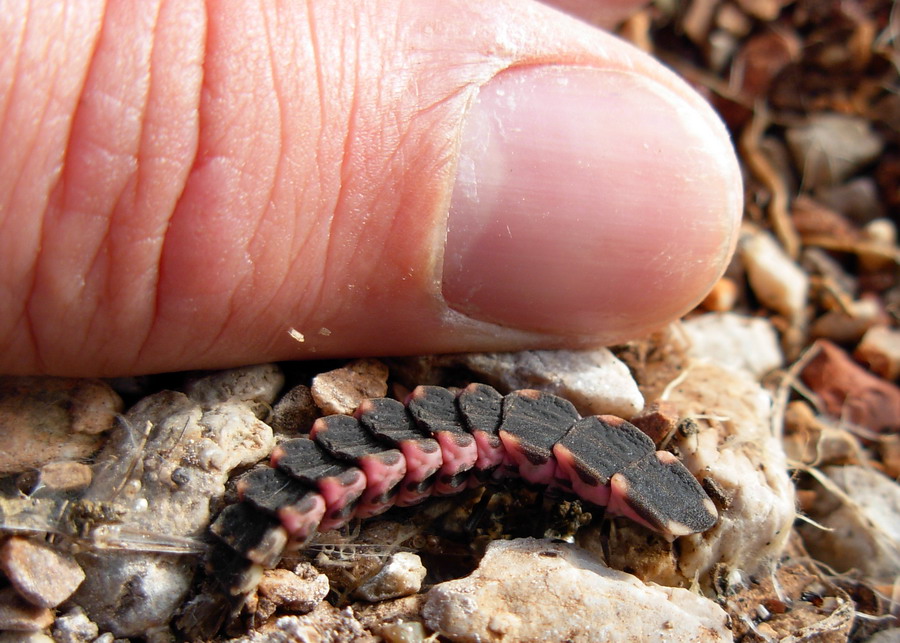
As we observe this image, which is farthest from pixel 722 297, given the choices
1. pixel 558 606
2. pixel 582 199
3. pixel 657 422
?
pixel 558 606

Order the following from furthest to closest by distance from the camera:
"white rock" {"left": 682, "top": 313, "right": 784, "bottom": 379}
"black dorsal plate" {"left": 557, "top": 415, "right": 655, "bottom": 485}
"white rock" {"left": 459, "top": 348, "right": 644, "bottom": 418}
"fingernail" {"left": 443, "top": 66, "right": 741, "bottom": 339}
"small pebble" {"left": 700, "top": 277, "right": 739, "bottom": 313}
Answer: "small pebble" {"left": 700, "top": 277, "right": 739, "bottom": 313} < "white rock" {"left": 682, "top": 313, "right": 784, "bottom": 379} < "white rock" {"left": 459, "top": 348, "right": 644, "bottom": 418} < "fingernail" {"left": 443, "top": 66, "right": 741, "bottom": 339} < "black dorsal plate" {"left": 557, "top": 415, "right": 655, "bottom": 485}

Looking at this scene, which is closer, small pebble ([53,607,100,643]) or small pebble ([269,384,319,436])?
small pebble ([53,607,100,643])

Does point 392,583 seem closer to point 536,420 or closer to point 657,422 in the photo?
point 536,420

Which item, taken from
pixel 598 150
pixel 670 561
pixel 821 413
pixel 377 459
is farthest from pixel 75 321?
pixel 821 413

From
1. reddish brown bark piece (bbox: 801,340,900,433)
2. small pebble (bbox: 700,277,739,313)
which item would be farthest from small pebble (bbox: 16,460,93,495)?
reddish brown bark piece (bbox: 801,340,900,433)

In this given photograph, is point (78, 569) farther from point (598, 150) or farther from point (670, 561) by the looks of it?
point (598, 150)

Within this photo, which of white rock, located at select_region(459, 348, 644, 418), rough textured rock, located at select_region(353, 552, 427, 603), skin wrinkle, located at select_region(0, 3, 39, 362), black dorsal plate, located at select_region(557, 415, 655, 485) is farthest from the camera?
white rock, located at select_region(459, 348, 644, 418)

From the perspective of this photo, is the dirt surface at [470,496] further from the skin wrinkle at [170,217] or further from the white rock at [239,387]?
the skin wrinkle at [170,217]

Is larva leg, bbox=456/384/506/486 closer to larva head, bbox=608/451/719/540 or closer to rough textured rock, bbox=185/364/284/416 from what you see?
larva head, bbox=608/451/719/540
